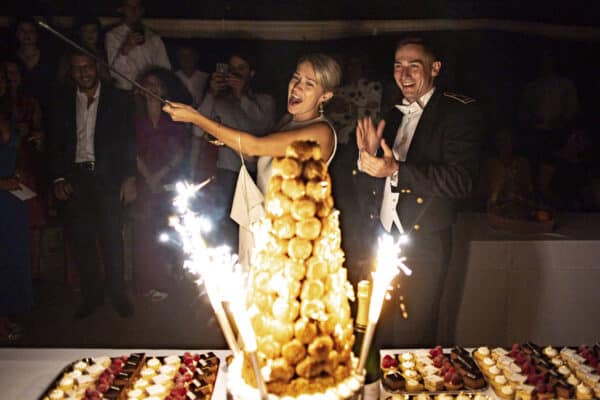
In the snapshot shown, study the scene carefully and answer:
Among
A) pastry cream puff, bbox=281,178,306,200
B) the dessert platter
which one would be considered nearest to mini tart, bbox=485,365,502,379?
the dessert platter

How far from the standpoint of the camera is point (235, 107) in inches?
132

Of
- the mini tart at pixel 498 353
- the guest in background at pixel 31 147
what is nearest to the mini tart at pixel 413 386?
the mini tart at pixel 498 353

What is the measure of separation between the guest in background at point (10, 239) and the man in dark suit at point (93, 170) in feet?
0.84

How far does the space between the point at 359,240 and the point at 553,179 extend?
122 cm

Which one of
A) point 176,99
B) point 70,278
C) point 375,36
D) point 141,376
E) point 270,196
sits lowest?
point 141,376

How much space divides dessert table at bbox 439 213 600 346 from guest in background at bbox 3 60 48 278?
99.7 inches

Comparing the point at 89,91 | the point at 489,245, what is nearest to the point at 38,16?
the point at 89,91

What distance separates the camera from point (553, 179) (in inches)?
138

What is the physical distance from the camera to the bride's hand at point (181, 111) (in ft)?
11.0

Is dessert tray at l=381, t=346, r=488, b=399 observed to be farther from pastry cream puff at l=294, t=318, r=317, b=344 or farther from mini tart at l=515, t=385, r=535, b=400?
pastry cream puff at l=294, t=318, r=317, b=344

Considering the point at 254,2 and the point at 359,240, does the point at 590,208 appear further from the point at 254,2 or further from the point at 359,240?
the point at 254,2

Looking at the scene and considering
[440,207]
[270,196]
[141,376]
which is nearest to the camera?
[270,196]

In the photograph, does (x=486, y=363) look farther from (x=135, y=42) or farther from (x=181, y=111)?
(x=135, y=42)

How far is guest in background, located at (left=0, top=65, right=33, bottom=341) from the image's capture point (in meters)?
3.47
